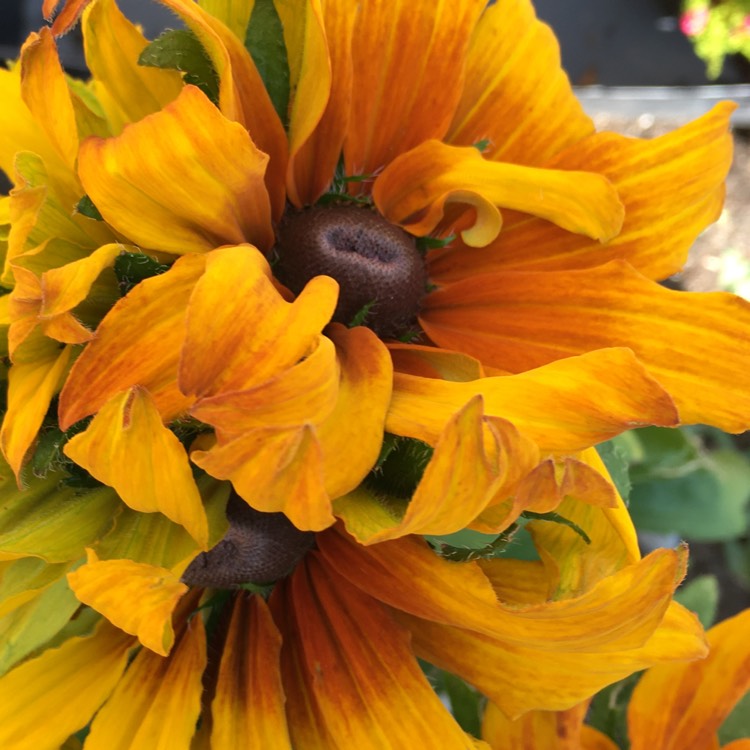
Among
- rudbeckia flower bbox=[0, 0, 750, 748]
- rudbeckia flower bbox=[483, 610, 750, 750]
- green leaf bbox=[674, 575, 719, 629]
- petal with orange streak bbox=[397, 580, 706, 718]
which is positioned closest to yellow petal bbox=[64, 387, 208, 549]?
rudbeckia flower bbox=[0, 0, 750, 748]

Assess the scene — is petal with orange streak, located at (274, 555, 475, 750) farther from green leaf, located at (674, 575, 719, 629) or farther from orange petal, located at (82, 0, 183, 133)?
green leaf, located at (674, 575, 719, 629)

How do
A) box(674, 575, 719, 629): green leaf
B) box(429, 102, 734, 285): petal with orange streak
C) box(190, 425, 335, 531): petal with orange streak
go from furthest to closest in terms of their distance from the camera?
box(674, 575, 719, 629): green leaf, box(429, 102, 734, 285): petal with orange streak, box(190, 425, 335, 531): petal with orange streak

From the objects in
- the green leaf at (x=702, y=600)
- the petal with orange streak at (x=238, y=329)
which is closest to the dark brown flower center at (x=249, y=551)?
the petal with orange streak at (x=238, y=329)

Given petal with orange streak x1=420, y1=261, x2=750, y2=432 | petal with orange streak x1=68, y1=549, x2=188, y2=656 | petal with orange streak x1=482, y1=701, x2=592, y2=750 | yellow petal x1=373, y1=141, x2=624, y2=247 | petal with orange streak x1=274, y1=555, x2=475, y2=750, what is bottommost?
petal with orange streak x1=482, y1=701, x2=592, y2=750

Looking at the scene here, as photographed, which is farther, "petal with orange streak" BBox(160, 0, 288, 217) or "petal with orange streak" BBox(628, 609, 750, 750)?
"petal with orange streak" BBox(628, 609, 750, 750)

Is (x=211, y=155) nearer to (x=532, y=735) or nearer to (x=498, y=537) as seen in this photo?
(x=498, y=537)

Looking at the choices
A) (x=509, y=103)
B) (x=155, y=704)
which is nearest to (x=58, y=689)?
(x=155, y=704)

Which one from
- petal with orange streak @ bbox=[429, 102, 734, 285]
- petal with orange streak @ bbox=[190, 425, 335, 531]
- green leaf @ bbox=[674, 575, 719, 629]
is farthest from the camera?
green leaf @ bbox=[674, 575, 719, 629]
